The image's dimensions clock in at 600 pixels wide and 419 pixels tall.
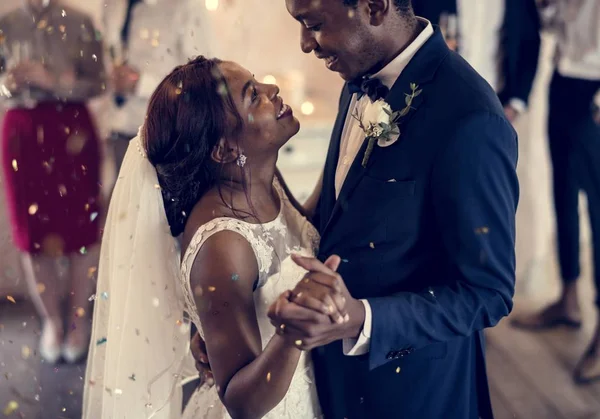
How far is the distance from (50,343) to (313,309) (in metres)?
0.94

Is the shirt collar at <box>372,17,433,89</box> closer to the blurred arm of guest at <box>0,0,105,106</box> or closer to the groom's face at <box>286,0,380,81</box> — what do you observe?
the groom's face at <box>286,0,380,81</box>

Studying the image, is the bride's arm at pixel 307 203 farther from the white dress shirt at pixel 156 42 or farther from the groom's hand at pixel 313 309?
the groom's hand at pixel 313 309

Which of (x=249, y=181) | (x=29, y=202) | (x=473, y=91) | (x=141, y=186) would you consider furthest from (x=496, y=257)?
(x=29, y=202)

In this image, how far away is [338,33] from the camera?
2.85 feet

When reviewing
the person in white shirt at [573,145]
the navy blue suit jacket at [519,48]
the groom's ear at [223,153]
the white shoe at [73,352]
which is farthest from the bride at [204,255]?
the person in white shirt at [573,145]

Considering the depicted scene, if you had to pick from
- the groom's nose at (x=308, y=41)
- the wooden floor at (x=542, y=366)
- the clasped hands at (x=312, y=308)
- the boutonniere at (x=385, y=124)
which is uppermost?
the groom's nose at (x=308, y=41)

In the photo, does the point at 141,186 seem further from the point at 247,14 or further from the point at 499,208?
the point at 499,208

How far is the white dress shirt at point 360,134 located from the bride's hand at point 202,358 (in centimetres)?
32

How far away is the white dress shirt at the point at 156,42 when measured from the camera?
103 centimetres

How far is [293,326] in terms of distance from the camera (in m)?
0.69

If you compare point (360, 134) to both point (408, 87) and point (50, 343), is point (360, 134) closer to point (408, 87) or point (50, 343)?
point (408, 87)

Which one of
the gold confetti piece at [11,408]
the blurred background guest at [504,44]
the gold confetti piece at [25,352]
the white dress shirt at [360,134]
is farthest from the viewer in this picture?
the blurred background guest at [504,44]

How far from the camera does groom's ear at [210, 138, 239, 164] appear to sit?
0.92 meters

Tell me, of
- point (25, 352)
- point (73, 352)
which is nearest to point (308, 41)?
point (73, 352)
